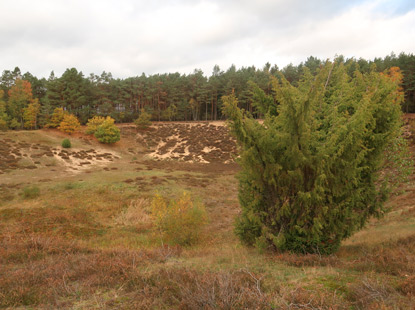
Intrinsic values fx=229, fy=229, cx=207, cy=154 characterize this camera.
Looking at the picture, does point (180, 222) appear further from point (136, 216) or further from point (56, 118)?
point (56, 118)

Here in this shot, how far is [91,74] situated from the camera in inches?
2899

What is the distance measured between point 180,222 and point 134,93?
67.7 metres

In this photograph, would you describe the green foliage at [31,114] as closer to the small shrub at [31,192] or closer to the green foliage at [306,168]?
the small shrub at [31,192]

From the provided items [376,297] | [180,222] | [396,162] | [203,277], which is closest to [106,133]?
[180,222]

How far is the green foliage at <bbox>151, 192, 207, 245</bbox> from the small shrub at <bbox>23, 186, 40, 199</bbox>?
55.7 feet

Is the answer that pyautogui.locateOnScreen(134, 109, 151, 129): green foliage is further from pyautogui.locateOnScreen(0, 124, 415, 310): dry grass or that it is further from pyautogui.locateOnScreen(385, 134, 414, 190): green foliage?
pyautogui.locateOnScreen(385, 134, 414, 190): green foliage

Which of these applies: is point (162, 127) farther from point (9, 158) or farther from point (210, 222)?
point (210, 222)

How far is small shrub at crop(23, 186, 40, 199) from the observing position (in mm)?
24500

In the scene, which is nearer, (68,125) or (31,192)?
(31,192)

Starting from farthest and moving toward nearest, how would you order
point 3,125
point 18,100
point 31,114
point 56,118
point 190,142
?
1. point 190,142
2. point 18,100
3. point 31,114
4. point 56,118
5. point 3,125

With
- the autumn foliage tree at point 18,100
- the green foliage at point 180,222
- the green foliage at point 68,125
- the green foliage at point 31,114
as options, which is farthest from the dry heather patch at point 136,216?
the autumn foliage tree at point 18,100

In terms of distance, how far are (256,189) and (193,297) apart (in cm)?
537

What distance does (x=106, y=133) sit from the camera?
56250 millimetres

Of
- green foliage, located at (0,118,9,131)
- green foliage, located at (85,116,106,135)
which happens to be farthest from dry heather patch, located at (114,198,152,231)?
green foliage, located at (0,118,9,131)
